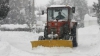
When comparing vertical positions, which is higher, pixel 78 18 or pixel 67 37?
pixel 67 37

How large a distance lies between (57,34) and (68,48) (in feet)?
6.09

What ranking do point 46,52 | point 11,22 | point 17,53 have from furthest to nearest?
point 11,22 → point 46,52 → point 17,53

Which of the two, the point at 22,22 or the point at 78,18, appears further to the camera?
the point at 78,18

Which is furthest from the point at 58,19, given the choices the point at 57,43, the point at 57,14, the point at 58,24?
the point at 57,43

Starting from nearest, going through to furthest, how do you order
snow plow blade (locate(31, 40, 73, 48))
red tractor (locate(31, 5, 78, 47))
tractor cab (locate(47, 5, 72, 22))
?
snow plow blade (locate(31, 40, 73, 48)) → red tractor (locate(31, 5, 78, 47)) → tractor cab (locate(47, 5, 72, 22))

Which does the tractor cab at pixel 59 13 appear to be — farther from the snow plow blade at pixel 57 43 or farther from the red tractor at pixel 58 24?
the snow plow blade at pixel 57 43

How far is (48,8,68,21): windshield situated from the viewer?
1739 centimetres

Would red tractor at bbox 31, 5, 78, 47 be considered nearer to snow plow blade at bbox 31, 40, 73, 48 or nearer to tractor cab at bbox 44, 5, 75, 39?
tractor cab at bbox 44, 5, 75, 39

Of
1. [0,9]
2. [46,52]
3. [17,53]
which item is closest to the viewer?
[17,53]

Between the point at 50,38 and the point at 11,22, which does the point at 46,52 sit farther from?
the point at 11,22

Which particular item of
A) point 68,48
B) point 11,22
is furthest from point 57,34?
point 11,22

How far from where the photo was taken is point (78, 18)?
80688mm

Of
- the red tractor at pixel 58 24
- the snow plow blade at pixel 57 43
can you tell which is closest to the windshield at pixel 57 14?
the red tractor at pixel 58 24

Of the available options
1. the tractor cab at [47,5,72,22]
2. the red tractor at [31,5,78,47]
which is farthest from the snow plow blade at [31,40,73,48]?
the tractor cab at [47,5,72,22]
